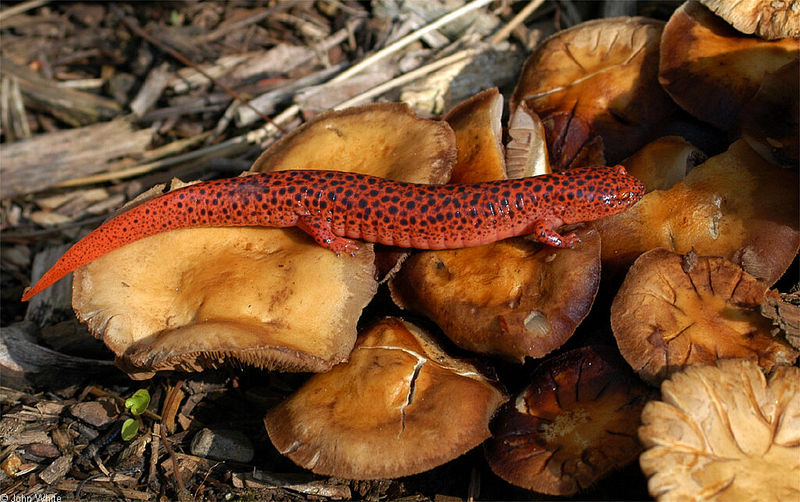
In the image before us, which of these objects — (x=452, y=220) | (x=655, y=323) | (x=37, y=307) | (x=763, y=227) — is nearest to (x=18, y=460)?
(x=37, y=307)

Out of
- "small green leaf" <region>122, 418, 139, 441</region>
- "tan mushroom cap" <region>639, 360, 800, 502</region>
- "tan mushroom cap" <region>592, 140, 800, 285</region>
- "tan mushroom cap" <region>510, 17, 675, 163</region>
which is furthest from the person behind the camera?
"tan mushroom cap" <region>510, 17, 675, 163</region>

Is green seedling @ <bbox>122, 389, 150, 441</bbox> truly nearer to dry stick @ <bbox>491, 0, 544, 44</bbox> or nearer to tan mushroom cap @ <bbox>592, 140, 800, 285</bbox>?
tan mushroom cap @ <bbox>592, 140, 800, 285</bbox>

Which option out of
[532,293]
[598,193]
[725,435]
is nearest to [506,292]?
[532,293]

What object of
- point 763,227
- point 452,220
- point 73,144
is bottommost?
point 73,144

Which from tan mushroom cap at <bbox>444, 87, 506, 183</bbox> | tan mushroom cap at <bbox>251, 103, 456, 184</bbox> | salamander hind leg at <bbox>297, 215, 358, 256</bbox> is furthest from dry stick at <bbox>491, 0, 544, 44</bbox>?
salamander hind leg at <bbox>297, 215, 358, 256</bbox>

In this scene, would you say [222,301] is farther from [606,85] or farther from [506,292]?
[606,85]

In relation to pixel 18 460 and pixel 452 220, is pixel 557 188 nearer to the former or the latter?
pixel 452 220

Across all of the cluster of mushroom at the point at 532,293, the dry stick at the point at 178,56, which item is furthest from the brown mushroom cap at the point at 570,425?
the dry stick at the point at 178,56
